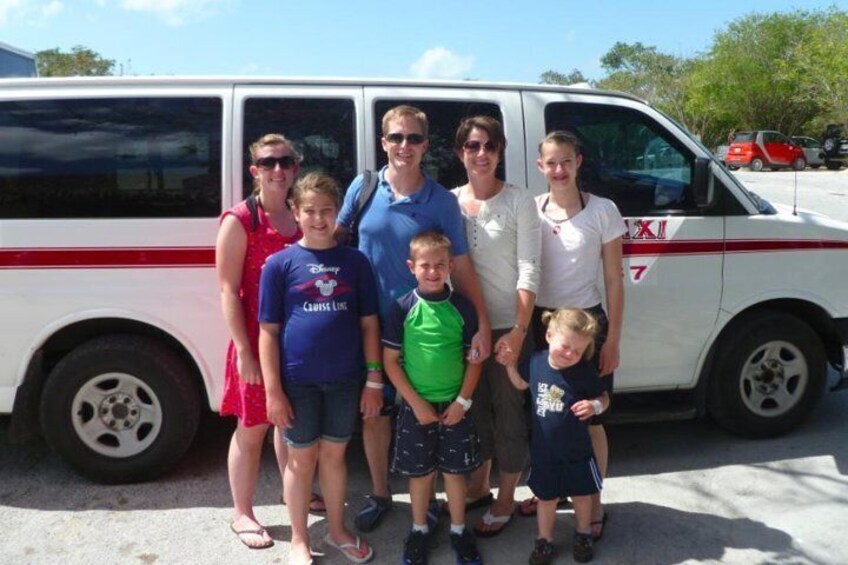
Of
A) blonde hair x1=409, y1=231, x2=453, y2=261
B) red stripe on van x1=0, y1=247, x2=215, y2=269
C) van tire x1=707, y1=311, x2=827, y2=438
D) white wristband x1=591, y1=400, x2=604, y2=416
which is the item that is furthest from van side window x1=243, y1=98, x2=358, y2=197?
van tire x1=707, y1=311, x2=827, y2=438

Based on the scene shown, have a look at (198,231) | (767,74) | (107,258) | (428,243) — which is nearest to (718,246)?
(428,243)

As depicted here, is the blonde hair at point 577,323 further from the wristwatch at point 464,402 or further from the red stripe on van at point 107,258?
the red stripe on van at point 107,258

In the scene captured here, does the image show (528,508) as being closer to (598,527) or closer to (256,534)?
(598,527)

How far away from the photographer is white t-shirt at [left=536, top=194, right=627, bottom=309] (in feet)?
10.8

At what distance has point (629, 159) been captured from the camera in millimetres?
→ 4102

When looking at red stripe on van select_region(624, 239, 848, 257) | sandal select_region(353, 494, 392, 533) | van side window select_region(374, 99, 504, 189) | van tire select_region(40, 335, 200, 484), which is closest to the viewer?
sandal select_region(353, 494, 392, 533)

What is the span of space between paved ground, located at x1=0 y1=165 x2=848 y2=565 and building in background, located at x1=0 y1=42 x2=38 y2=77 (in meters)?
4.18

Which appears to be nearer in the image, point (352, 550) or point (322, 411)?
point (322, 411)

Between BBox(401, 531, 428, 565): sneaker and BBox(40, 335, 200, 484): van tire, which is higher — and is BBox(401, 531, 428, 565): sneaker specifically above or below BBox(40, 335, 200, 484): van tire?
below

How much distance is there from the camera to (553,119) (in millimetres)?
4066

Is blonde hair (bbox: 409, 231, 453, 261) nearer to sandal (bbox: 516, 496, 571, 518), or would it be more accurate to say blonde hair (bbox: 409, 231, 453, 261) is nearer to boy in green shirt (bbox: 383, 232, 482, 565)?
boy in green shirt (bbox: 383, 232, 482, 565)

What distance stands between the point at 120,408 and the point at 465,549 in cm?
195

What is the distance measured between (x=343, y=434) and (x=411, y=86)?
75.5 inches

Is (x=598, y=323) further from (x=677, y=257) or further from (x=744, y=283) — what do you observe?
(x=744, y=283)
